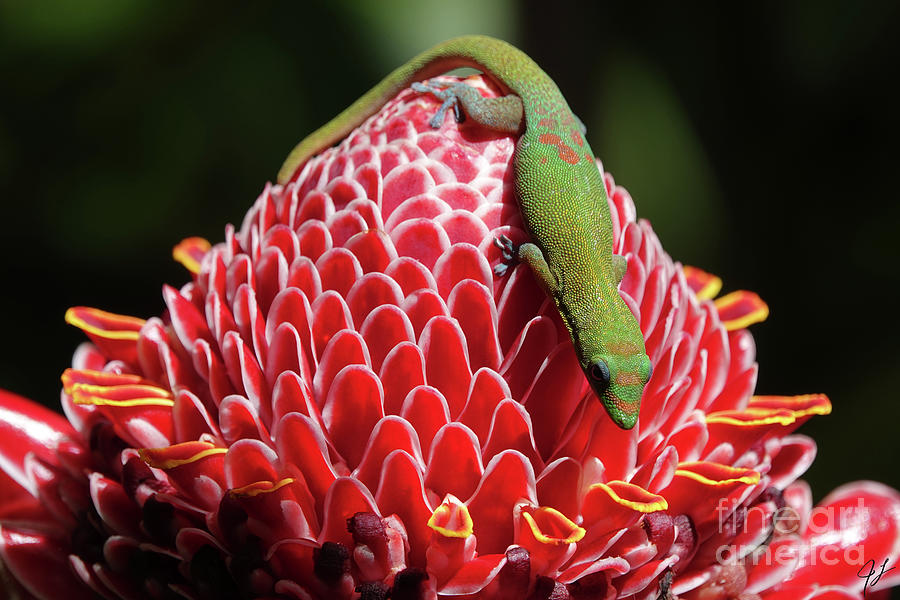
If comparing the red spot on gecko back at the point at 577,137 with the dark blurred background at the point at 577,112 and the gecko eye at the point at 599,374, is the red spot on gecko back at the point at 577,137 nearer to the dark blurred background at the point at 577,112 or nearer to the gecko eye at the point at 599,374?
the gecko eye at the point at 599,374

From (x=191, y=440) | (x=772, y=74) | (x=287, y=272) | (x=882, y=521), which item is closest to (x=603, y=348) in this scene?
(x=287, y=272)

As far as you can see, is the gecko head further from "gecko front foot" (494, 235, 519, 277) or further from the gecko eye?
"gecko front foot" (494, 235, 519, 277)

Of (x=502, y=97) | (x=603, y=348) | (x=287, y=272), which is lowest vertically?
(x=603, y=348)

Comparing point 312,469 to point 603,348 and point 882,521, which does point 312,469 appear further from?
point 882,521

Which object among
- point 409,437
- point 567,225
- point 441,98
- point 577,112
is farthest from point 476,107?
point 577,112

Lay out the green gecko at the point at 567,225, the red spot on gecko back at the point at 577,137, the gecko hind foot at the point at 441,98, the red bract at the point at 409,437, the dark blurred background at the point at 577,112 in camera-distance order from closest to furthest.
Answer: the red bract at the point at 409,437 → the green gecko at the point at 567,225 → the gecko hind foot at the point at 441,98 → the red spot on gecko back at the point at 577,137 → the dark blurred background at the point at 577,112

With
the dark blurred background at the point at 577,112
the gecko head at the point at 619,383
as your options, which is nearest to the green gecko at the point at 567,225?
the gecko head at the point at 619,383
